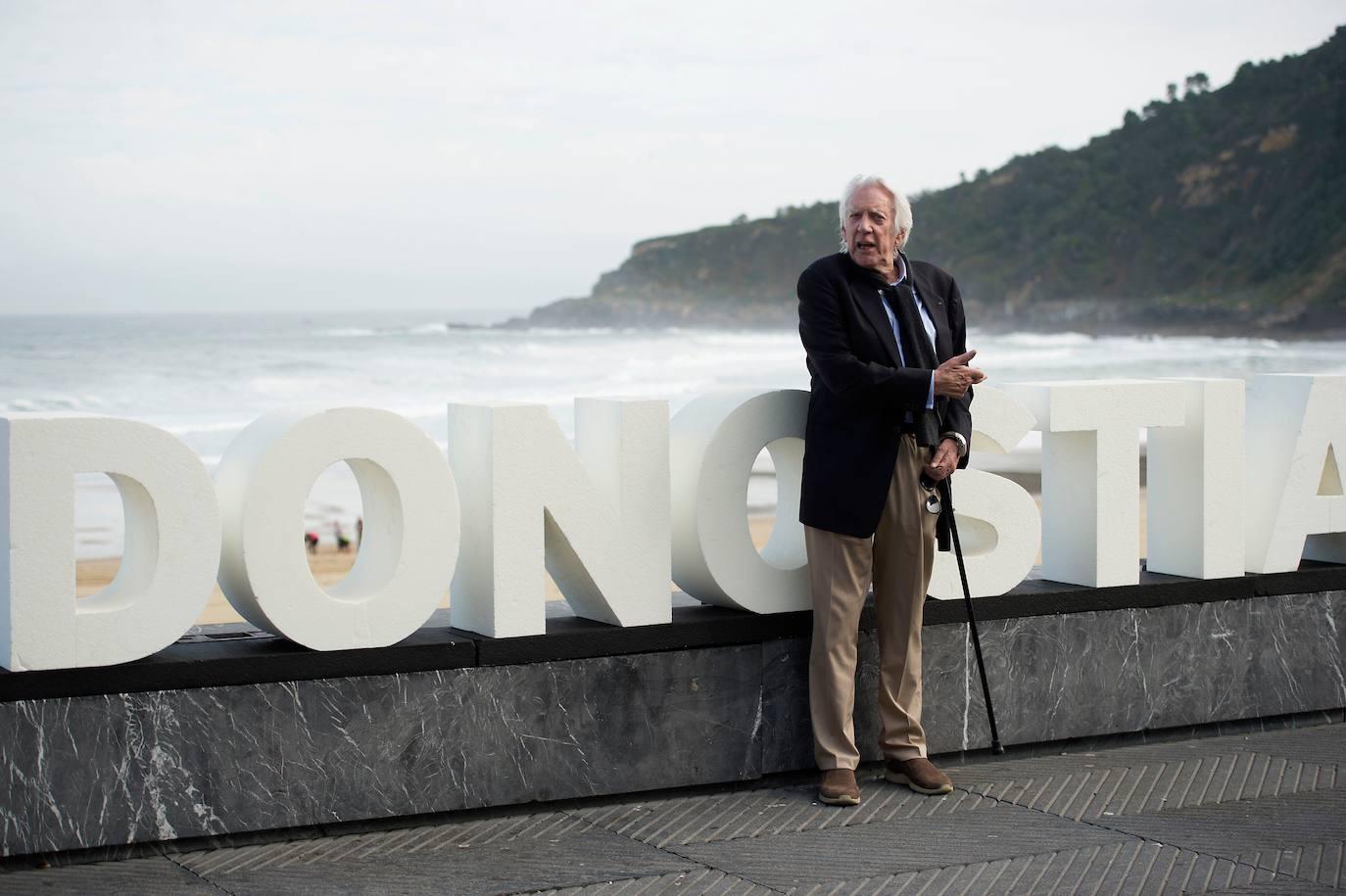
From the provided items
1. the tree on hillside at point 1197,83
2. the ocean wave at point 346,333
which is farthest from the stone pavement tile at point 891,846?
the tree on hillside at point 1197,83

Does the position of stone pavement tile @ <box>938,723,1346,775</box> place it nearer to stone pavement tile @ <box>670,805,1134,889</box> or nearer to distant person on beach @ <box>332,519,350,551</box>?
stone pavement tile @ <box>670,805,1134,889</box>

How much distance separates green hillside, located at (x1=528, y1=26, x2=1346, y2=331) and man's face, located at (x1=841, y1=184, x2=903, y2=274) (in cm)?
5327

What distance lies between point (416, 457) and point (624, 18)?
66757mm

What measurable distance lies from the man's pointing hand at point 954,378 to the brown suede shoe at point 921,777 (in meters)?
1.07

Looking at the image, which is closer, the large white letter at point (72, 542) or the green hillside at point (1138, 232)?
the large white letter at point (72, 542)

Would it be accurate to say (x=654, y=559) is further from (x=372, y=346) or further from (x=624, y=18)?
(x=624, y=18)

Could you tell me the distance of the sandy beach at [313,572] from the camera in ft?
29.0

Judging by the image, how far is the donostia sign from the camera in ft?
12.0

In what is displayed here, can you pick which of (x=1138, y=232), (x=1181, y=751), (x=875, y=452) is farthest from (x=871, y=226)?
(x=1138, y=232)

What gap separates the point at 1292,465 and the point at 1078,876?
6.74 feet

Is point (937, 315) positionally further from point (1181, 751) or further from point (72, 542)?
point (72, 542)

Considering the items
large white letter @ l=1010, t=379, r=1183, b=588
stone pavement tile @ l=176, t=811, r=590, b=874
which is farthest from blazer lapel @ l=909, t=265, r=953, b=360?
stone pavement tile @ l=176, t=811, r=590, b=874

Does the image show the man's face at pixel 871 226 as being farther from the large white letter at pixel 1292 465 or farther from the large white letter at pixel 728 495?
the large white letter at pixel 1292 465

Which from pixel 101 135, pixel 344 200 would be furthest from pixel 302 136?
pixel 101 135
